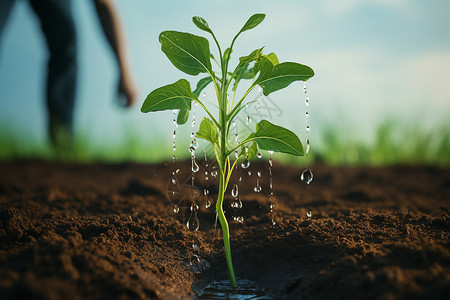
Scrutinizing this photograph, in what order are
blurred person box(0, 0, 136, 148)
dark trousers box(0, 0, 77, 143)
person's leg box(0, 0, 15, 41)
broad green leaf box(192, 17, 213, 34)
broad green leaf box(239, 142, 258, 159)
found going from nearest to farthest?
broad green leaf box(192, 17, 213, 34) < broad green leaf box(239, 142, 258, 159) < person's leg box(0, 0, 15, 41) < blurred person box(0, 0, 136, 148) < dark trousers box(0, 0, 77, 143)

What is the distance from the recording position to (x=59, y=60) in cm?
485

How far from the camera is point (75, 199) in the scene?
275 cm

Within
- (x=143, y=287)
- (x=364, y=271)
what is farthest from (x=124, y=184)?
(x=364, y=271)

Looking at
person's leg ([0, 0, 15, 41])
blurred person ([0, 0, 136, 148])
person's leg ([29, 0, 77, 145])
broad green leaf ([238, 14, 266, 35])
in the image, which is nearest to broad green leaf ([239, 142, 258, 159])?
broad green leaf ([238, 14, 266, 35])

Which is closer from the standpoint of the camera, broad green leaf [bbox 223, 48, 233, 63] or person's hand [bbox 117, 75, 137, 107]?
broad green leaf [bbox 223, 48, 233, 63]

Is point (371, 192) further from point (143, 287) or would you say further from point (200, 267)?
point (143, 287)

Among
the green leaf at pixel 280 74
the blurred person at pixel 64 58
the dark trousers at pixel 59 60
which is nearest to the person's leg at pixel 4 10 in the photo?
the blurred person at pixel 64 58

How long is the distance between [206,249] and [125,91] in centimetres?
266

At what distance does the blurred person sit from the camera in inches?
157

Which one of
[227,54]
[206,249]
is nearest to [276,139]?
[227,54]

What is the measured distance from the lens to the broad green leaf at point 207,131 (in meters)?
1.53

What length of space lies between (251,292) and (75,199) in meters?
1.64

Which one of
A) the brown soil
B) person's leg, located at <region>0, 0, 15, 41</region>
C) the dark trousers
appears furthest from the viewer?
the dark trousers

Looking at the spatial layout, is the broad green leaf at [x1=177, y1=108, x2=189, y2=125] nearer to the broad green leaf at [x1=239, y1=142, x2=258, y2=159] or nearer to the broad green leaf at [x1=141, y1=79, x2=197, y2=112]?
the broad green leaf at [x1=141, y1=79, x2=197, y2=112]
